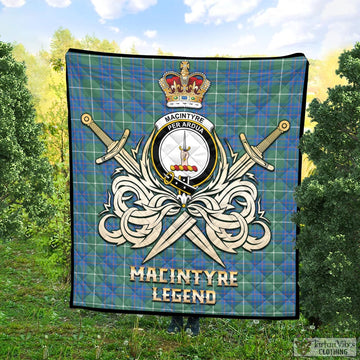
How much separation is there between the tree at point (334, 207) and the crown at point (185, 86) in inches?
56.1

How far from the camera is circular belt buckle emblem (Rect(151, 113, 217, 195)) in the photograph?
6.30 metres

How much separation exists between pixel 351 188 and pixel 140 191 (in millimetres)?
2667

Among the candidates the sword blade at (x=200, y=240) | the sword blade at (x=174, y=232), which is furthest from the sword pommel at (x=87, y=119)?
the sword blade at (x=200, y=240)

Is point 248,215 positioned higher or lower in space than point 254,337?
higher

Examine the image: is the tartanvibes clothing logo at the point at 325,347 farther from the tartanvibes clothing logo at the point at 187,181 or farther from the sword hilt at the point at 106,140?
the sword hilt at the point at 106,140

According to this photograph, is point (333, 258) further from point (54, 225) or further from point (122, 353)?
point (54, 225)

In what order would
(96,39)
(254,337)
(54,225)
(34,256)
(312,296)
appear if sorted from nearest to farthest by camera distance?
1. (312,296)
2. (254,337)
3. (54,225)
4. (34,256)
5. (96,39)

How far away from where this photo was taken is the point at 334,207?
17.7 feet

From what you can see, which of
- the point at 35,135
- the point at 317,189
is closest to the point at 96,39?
the point at 35,135

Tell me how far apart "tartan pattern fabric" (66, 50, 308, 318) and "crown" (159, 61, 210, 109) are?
8 centimetres

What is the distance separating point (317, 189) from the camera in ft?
17.4

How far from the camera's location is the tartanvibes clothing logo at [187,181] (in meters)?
6.29

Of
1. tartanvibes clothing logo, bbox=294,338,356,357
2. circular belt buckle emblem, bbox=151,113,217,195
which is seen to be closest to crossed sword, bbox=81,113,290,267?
circular belt buckle emblem, bbox=151,113,217,195

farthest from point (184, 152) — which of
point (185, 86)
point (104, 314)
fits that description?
point (104, 314)
